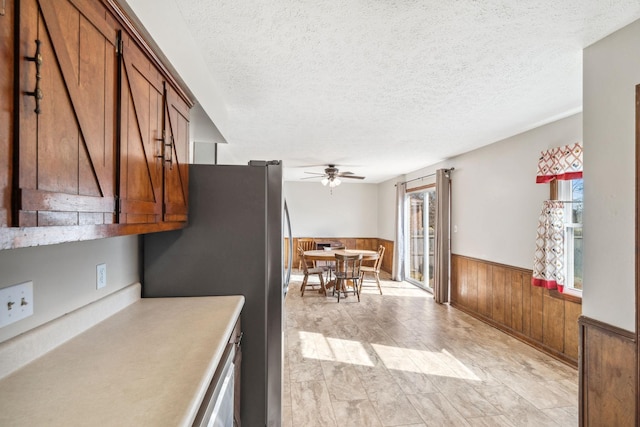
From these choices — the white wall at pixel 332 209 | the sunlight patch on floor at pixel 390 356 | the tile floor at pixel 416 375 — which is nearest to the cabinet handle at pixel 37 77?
the tile floor at pixel 416 375

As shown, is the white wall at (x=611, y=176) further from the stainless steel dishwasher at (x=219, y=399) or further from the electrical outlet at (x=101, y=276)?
the electrical outlet at (x=101, y=276)

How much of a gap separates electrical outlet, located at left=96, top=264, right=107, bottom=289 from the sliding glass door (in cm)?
519

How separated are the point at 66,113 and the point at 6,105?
175 millimetres

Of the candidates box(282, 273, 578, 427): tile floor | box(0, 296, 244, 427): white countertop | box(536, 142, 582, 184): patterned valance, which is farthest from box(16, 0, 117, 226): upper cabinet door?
box(536, 142, 582, 184): patterned valance

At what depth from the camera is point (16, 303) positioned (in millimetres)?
1025

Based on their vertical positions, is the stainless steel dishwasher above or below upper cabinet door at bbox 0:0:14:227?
below

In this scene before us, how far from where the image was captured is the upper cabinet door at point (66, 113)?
2.29ft

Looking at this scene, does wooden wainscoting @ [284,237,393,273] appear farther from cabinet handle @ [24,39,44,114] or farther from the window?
cabinet handle @ [24,39,44,114]

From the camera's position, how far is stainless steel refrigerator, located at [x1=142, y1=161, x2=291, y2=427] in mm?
1985

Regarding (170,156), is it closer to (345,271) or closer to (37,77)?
(37,77)

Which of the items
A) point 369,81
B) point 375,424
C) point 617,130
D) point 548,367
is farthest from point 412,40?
point 548,367

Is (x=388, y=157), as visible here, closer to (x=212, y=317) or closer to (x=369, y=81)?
(x=369, y=81)

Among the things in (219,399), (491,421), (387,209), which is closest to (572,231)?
(491,421)

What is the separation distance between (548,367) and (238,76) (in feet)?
12.1
